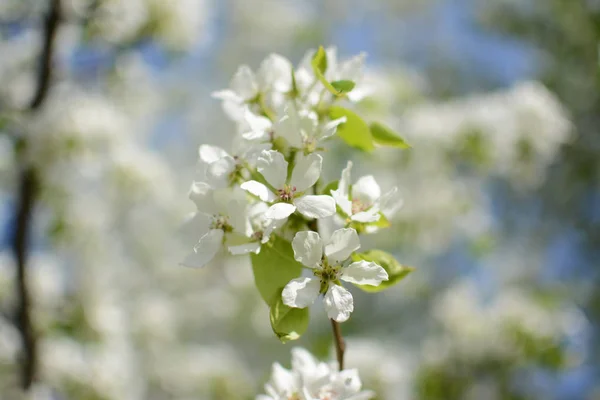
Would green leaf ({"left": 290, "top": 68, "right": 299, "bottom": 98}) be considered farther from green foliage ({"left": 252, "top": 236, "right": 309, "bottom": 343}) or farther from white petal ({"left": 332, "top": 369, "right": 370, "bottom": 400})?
white petal ({"left": 332, "top": 369, "right": 370, "bottom": 400})

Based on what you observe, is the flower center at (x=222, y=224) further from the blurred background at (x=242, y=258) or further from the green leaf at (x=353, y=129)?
the blurred background at (x=242, y=258)

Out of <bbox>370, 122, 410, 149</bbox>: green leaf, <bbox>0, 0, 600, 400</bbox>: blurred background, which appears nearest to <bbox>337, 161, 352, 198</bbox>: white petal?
<bbox>370, 122, 410, 149</bbox>: green leaf

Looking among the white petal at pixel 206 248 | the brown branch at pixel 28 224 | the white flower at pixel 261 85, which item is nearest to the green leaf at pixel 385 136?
the white flower at pixel 261 85

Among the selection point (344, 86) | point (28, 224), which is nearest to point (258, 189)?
point (344, 86)

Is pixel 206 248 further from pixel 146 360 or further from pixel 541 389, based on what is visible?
pixel 541 389

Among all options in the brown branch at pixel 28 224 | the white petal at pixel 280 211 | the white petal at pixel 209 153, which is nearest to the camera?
the white petal at pixel 280 211

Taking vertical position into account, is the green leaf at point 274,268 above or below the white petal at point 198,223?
below

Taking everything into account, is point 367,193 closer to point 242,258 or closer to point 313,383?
point 313,383

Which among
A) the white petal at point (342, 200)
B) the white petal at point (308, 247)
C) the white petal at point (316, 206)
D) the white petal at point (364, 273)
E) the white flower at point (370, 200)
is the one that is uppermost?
the white flower at point (370, 200)
